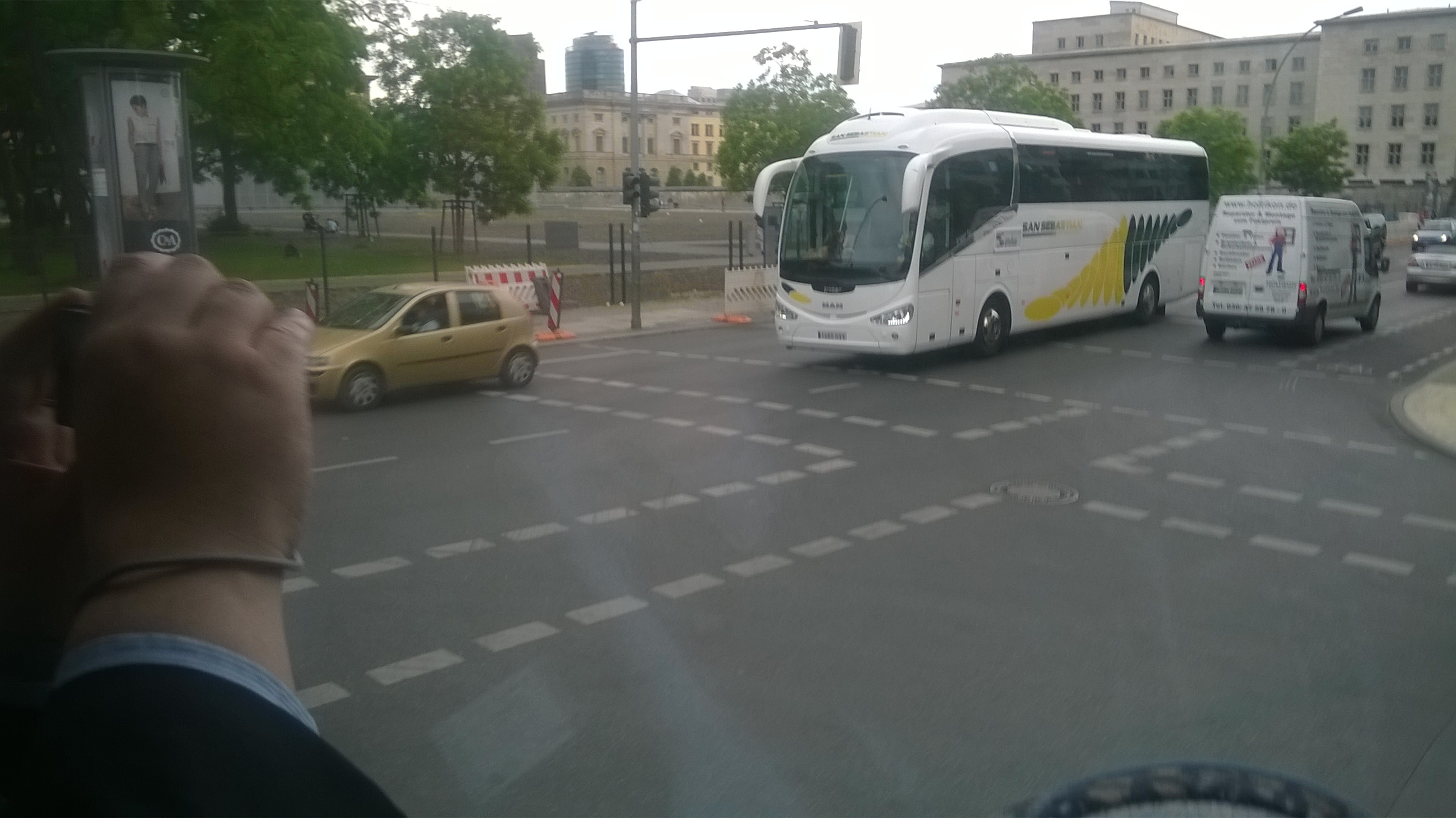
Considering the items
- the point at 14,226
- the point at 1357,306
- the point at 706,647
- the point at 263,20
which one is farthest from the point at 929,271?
the point at 14,226

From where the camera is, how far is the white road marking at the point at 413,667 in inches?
238

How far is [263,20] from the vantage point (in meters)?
5.34

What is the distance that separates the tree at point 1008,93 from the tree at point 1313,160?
9.79m

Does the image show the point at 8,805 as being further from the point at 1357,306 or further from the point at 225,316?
the point at 1357,306

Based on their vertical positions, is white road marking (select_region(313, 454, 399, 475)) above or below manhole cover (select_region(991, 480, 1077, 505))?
above

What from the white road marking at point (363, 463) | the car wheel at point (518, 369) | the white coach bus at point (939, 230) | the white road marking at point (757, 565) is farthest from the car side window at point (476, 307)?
the white road marking at point (757, 565)

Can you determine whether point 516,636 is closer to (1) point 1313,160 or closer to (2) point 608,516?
(2) point 608,516

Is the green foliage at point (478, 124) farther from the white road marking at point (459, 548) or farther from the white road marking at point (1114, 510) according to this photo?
the white road marking at point (459, 548)

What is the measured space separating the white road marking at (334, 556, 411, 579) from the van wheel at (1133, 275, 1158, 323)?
19.9 m

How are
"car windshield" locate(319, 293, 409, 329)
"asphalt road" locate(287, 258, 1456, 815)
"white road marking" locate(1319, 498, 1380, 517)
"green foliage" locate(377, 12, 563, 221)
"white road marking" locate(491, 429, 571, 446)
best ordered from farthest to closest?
"green foliage" locate(377, 12, 563, 221), "car windshield" locate(319, 293, 409, 329), "white road marking" locate(491, 429, 571, 446), "white road marking" locate(1319, 498, 1380, 517), "asphalt road" locate(287, 258, 1456, 815)

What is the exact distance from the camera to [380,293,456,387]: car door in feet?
49.0

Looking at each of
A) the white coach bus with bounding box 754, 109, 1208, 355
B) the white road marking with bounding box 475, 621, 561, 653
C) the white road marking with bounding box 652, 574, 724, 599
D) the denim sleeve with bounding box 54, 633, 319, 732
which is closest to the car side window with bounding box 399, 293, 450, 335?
the white coach bus with bounding box 754, 109, 1208, 355

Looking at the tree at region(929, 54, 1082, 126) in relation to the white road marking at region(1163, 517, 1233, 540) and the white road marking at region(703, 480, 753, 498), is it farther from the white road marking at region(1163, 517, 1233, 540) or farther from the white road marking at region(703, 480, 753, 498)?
the white road marking at region(1163, 517, 1233, 540)

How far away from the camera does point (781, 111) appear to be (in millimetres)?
48094
